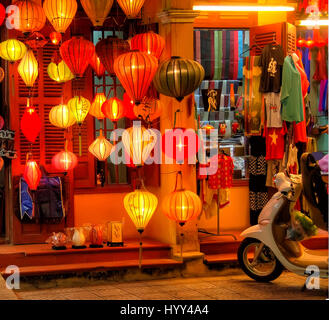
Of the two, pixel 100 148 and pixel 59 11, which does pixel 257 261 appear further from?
pixel 59 11

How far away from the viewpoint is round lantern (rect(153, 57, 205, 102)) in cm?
891

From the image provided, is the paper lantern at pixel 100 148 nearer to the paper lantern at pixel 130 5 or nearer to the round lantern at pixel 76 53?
the round lantern at pixel 76 53

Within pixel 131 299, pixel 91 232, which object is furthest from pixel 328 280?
pixel 91 232

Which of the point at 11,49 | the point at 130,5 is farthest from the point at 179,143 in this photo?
the point at 11,49

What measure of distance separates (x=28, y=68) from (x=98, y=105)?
40.6 inches

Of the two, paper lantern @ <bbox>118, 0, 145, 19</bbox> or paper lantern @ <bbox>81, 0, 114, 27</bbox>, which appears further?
paper lantern @ <bbox>118, 0, 145, 19</bbox>

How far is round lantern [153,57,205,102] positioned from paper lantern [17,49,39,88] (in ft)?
5.44

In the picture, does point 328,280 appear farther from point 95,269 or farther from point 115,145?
point 115,145

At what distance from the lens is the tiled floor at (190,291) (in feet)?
28.3

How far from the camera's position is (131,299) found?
8578mm

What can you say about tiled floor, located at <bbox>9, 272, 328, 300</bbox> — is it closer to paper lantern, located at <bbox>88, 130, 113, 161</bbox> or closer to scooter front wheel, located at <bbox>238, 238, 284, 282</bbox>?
scooter front wheel, located at <bbox>238, 238, 284, 282</bbox>

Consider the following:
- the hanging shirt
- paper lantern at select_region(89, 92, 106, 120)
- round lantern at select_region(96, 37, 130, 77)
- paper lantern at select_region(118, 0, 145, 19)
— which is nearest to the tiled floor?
paper lantern at select_region(89, 92, 106, 120)

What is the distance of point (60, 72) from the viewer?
32.2ft

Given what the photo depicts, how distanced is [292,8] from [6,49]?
4333 mm
